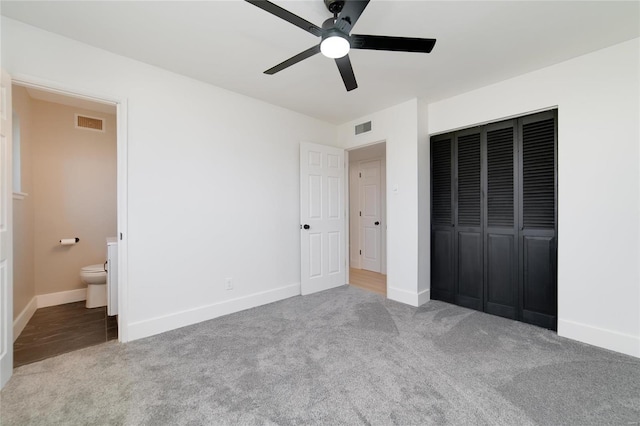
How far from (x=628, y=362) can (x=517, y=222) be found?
4.39 feet

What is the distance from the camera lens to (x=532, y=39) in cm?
220

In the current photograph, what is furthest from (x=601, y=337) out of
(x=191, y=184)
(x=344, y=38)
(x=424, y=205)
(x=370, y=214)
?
(x=191, y=184)

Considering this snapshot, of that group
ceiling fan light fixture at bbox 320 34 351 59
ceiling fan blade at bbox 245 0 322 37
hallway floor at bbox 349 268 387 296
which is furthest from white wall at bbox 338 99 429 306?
ceiling fan blade at bbox 245 0 322 37

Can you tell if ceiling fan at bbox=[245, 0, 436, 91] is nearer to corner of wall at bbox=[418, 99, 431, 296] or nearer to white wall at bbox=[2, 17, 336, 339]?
white wall at bbox=[2, 17, 336, 339]

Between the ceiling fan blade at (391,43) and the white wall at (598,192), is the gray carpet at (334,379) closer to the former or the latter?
the white wall at (598,192)

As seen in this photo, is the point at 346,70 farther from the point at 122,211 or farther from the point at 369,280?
the point at 369,280

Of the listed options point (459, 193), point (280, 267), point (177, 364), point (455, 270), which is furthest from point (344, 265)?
point (177, 364)

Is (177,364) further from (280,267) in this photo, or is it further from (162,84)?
(162,84)

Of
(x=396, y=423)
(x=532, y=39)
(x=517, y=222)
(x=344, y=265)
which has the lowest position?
(x=396, y=423)

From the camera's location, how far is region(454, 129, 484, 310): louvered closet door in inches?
126

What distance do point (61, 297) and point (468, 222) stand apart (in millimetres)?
5103

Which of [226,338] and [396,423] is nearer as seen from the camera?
[396,423]

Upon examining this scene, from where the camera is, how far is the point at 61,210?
3500mm

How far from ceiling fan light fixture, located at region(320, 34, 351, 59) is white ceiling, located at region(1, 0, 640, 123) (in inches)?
15.8
